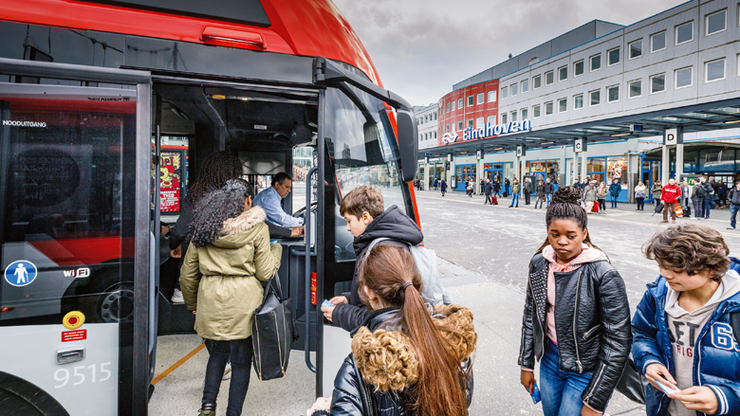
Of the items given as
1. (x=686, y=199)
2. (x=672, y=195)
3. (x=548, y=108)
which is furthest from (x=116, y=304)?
(x=548, y=108)

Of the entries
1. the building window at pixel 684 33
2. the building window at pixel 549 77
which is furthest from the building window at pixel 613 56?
the building window at pixel 549 77

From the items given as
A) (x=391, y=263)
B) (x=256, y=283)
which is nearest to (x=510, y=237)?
(x=256, y=283)

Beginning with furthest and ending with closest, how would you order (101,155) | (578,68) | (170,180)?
(578,68) < (170,180) < (101,155)

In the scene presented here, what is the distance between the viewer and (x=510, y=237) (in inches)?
413

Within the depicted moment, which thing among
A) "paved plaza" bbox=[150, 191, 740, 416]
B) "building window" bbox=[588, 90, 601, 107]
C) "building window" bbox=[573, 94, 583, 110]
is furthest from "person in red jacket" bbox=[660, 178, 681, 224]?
"building window" bbox=[573, 94, 583, 110]

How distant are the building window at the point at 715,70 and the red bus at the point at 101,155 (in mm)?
27071

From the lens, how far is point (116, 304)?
1929 millimetres

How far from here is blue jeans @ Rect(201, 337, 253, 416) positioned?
2396mm

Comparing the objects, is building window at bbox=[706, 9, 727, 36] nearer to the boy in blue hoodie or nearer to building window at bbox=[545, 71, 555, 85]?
building window at bbox=[545, 71, 555, 85]

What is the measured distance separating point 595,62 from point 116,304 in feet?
112

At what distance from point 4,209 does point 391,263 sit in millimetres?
1876

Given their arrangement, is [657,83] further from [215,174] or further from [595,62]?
[215,174]

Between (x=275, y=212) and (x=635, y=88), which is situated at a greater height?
(x=635, y=88)

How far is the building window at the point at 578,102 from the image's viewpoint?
29.5 meters
